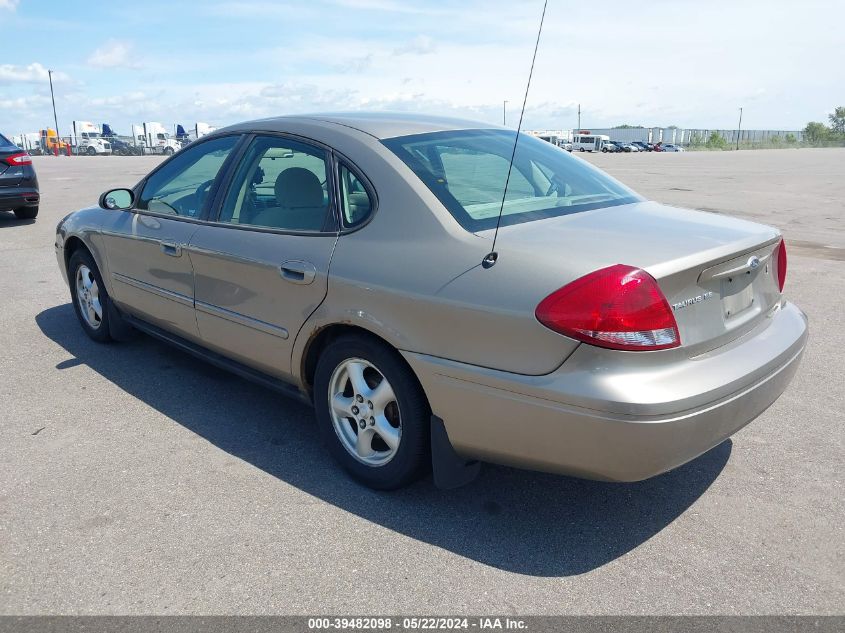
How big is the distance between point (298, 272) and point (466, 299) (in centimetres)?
96

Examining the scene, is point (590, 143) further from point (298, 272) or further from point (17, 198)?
point (298, 272)

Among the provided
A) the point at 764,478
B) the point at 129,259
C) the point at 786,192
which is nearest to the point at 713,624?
the point at 764,478

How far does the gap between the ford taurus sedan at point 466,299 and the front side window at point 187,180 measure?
27 mm

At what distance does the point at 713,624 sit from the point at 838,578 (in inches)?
22.9

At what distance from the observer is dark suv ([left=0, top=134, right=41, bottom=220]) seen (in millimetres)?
11023

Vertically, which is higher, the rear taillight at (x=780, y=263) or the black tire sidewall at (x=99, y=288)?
the rear taillight at (x=780, y=263)

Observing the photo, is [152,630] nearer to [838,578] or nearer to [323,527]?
[323,527]

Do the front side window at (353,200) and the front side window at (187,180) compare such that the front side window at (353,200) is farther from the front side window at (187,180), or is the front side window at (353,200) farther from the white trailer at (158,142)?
the white trailer at (158,142)

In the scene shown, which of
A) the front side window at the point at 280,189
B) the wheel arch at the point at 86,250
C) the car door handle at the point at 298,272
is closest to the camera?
the car door handle at the point at 298,272

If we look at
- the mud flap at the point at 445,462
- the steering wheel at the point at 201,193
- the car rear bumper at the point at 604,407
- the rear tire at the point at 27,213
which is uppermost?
the steering wheel at the point at 201,193

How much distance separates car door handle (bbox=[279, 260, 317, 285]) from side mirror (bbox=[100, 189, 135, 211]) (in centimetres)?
190

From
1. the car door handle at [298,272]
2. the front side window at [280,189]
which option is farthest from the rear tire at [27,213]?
the car door handle at [298,272]

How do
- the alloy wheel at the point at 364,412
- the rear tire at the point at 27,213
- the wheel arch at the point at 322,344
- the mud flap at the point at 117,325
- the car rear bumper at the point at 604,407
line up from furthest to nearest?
the rear tire at the point at 27,213
the mud flap at the point at 117,325
the alloy wheel at the point at 364,412
the wheel arch at the point at 322,344
the car rear bumper at the point at 604,407

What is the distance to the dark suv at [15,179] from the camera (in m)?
11.0
